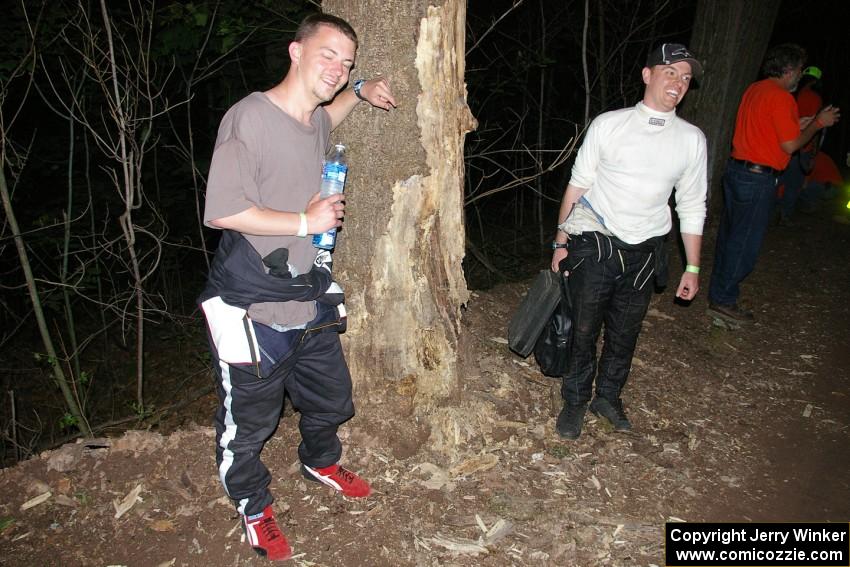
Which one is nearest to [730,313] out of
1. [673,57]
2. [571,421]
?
[571,421]

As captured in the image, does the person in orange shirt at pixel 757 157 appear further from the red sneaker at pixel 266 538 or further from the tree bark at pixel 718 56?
the red sneaker at pixel 266 538

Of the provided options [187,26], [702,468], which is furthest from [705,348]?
[187,26]

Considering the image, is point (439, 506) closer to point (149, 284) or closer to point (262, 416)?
point (262, 416)

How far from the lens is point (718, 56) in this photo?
7484mm

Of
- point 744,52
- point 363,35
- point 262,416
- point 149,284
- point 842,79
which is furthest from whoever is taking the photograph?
point 842,79

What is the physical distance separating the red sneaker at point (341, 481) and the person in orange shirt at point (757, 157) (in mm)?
4332

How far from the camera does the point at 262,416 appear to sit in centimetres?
278

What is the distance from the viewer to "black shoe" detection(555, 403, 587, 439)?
3.85m

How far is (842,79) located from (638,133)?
23481mm

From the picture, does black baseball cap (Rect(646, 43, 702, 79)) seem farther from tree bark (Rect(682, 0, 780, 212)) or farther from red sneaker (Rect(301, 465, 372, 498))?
tree bark (Rect(682, 0, 780, 212))

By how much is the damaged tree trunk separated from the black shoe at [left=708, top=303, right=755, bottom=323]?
364cm

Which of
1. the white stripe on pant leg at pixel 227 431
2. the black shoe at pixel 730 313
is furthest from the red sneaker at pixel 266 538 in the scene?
the black shoe at pixel 730 313

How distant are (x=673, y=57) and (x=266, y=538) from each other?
3.39 metres

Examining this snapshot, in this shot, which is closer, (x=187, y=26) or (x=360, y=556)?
(x=360, y=556)
